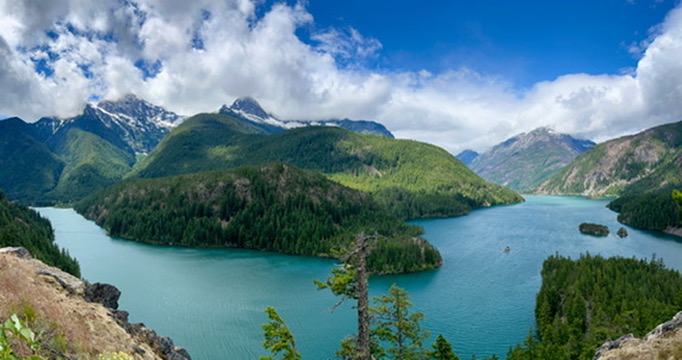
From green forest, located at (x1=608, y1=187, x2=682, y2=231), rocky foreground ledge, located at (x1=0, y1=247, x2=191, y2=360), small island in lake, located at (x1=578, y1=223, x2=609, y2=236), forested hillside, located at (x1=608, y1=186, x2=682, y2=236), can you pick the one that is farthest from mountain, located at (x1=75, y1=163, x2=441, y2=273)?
green forest, located at (x1=608, y1=187, x2=682, y2=231)

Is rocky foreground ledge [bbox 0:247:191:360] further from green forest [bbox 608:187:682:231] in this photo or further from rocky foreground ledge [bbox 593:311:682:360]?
green forest [bbox 608:187:682:231]

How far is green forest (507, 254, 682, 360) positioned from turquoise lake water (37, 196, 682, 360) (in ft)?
18.1

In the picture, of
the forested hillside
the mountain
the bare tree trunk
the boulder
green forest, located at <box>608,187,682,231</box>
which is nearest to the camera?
the bare tree trunk

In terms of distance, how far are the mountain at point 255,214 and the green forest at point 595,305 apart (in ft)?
132

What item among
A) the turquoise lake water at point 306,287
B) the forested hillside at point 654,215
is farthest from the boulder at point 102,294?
the forested hillside at point 654,215

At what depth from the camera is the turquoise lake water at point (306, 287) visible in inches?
2146

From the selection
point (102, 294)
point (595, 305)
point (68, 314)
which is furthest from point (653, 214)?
point (68, 314)

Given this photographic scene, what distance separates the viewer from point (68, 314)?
14930 mm

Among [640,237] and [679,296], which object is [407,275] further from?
[640,237]

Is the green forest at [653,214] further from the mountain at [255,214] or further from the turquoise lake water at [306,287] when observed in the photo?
the mountain at [255,214]

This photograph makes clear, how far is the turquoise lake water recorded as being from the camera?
54.5 meters

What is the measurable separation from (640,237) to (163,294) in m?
160

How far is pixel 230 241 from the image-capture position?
433ft

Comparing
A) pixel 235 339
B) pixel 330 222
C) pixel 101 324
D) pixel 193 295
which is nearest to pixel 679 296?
pixel 235 339
